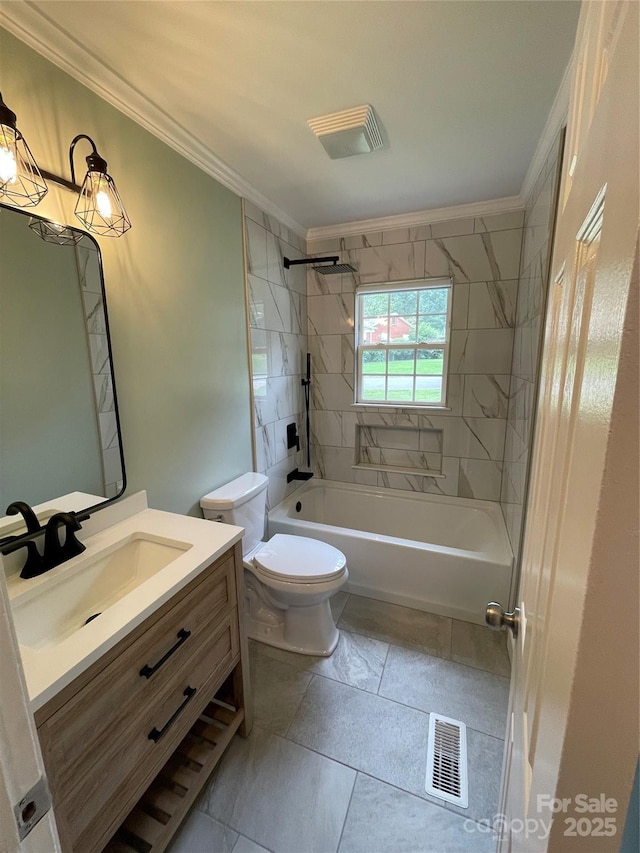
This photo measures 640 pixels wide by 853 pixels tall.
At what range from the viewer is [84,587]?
112 cm

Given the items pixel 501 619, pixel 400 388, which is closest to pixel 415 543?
pixel 400 388

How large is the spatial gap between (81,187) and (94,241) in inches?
6.2

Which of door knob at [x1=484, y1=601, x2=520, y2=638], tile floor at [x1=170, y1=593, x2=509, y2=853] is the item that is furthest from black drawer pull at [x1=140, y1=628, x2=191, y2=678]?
door knob at [x1=484, y1=601, x2=520, y2=638]

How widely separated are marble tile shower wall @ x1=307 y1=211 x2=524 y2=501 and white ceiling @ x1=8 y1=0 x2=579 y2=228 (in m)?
0.61

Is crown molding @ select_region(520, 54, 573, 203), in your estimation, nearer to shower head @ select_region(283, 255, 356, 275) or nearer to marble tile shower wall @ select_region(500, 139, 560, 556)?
marble tile shower wall @ select_region(500, 139, 560, 556)

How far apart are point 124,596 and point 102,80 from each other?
5.56 ft

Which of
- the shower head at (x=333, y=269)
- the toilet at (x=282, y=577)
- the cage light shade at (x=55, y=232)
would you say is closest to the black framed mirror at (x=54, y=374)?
the cage light shade at (x=55, y=232)

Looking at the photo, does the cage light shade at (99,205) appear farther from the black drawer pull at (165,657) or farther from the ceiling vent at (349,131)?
the black drawer pull at (165,657)

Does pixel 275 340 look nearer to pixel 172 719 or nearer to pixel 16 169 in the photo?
pixel 16 169

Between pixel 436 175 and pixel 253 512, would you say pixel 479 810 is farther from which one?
pixel 436 175

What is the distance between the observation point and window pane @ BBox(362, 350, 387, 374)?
2.83 metres

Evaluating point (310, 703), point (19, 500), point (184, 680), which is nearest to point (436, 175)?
point (19, 500)

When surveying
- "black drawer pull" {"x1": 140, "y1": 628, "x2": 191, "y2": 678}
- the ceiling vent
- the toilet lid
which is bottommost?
the toilet lid

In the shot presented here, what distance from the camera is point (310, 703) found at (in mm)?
1545
